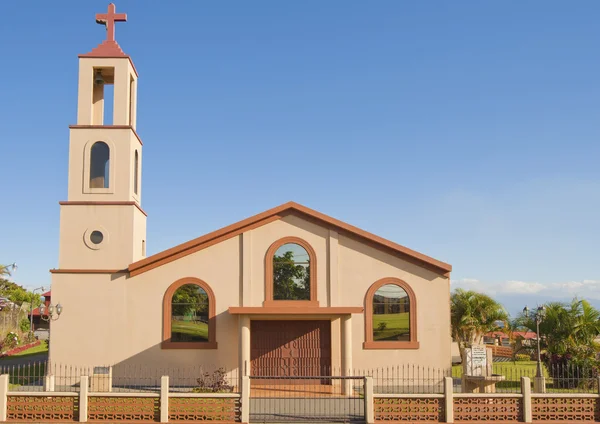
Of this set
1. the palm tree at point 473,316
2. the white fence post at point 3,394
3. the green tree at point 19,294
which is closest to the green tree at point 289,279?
the white fence post at point 3,394

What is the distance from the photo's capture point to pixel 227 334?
23938 millimetres

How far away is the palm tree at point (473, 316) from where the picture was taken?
33094 millimetres

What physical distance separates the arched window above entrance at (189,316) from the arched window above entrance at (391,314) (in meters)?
5.60

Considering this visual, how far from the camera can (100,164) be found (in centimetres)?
2505

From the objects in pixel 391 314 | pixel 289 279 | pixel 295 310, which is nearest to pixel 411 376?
pixel 391 314

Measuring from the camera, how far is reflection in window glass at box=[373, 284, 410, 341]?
78.8ft

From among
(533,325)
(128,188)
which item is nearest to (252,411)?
(128,188)

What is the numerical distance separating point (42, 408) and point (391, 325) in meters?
12.0

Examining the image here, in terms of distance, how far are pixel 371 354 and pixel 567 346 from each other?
745 cm

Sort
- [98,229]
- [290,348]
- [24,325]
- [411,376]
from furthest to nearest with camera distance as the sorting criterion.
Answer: [24,325]
[98,229]
[290,348]
[411,376]

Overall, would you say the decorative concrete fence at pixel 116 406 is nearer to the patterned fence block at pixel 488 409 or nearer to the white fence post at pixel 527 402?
the patterned fence block at pixel 488 409

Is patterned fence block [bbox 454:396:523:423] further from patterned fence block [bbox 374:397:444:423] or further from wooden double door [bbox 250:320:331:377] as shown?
wooden double door [bbox 250:320:331:377]

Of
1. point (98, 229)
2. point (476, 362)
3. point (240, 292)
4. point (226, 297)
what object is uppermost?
point (98, 229)

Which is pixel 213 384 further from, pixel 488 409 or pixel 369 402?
pixel 488 409
